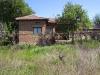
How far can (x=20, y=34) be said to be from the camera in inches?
1330

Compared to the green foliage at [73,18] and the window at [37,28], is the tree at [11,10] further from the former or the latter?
the window at [37,28]

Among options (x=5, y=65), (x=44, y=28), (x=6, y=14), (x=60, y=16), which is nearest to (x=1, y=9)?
(x=6, y=14)

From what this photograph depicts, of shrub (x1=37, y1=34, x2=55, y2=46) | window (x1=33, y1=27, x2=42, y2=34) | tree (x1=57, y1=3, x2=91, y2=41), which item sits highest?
tree (x1=57, y1=3, x2=91, y2=41)

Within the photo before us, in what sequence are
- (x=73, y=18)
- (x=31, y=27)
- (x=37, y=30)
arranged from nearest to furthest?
1. (x=37, y=30)
2. (x=31, y=27)
3. (x=73, y=18)

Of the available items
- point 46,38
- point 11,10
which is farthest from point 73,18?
point 11,10

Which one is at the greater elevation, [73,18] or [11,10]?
[11,10]

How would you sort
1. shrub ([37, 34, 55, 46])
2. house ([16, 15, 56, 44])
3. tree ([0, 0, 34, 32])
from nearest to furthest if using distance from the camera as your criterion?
shrub ([37, 34, 55, 46])
house ([16, 15, 56, 44])
tree ([0, 0, 34, 32])

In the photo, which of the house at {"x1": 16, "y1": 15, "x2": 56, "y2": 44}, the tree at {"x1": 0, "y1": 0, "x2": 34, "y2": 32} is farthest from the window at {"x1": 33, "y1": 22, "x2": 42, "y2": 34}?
the tree at {"x1": 0, "y1": 0, "x2": 34, "y2": 32}

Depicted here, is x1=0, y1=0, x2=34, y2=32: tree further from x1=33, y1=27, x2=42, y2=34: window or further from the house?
x1=33, y1=27, x2=42, y2=34: window

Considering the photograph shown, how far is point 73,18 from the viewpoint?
3972 centimetres

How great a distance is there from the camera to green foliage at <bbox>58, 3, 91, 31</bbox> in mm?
38812

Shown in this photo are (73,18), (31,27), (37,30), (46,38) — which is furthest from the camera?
(73,18)

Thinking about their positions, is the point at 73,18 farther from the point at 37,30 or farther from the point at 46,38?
the point at 46,38

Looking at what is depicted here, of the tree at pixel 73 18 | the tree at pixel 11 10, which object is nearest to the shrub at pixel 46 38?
the tree at pixel 73 18
